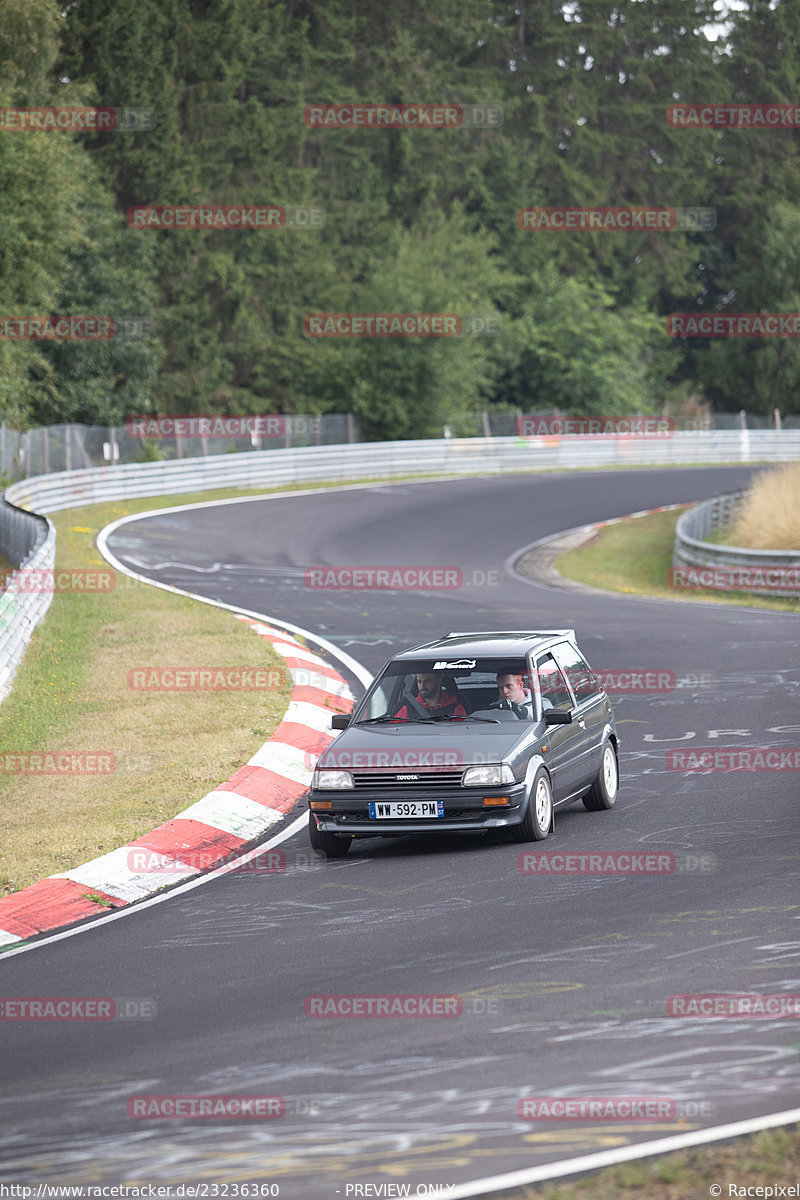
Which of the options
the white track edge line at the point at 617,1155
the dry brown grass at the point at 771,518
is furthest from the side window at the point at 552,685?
the dry brown grass at the point at 771,518

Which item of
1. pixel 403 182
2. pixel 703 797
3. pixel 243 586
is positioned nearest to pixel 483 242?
pixel 403 182

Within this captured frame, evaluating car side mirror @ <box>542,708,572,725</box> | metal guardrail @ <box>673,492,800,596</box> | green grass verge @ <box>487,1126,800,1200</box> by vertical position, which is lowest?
metal guardrail @ <box>673,492,800,596</box>

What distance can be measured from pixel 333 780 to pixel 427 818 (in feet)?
2.42

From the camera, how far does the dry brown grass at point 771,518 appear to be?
88.6 feet

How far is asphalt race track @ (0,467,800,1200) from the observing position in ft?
17.0

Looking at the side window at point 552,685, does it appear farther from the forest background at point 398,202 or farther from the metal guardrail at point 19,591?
the forest background at point 398,202

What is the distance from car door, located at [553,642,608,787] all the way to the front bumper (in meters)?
1.24

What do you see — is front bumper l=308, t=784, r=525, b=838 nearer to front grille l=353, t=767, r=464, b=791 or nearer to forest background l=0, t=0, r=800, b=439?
front grille l=353, t=767, r=464, b=791

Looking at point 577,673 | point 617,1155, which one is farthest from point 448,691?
point 617,1155

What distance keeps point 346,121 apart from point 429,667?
62.0 metres

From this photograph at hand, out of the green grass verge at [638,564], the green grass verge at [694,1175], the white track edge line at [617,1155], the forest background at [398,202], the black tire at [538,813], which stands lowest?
the green grass verge at [638,564]

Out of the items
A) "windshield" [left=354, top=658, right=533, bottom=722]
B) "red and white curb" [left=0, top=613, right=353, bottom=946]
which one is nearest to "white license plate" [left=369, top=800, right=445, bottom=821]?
"windshield" [left=354, top=658, right=533, bottom=722]

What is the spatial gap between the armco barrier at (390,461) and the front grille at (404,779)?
22323mm

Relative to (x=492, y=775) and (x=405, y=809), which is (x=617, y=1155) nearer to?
(x=492, y=775)
